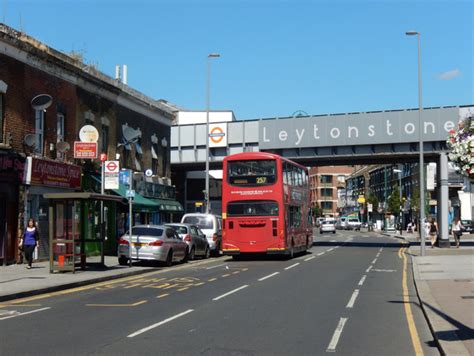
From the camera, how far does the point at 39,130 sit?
81.7 feet

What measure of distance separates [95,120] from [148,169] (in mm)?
6699

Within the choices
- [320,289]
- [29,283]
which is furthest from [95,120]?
[320,289]

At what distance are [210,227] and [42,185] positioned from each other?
10271 mm

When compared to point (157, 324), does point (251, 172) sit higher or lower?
higher

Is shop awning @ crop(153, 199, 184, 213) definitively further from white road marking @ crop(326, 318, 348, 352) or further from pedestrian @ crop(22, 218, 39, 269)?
white road marking @ crop(326, 318, 348, 352)

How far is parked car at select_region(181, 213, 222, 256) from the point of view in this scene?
104ft

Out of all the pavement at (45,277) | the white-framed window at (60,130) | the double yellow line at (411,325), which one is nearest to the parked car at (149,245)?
the pavement at (45,277)

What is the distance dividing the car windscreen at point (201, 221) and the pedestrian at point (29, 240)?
1150 cm

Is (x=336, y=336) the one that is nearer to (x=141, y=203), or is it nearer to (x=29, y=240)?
(x=29, y=240)

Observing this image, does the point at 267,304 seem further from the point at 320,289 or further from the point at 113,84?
the point at 113,84

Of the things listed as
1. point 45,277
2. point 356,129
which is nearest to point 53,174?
point 45,277

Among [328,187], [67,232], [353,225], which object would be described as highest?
[328,187]

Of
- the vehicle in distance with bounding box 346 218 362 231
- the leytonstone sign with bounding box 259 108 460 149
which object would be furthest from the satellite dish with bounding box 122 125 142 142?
the vehicle in distance with bounding box 346 218 362 231

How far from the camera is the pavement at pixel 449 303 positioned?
8755 millimetres
